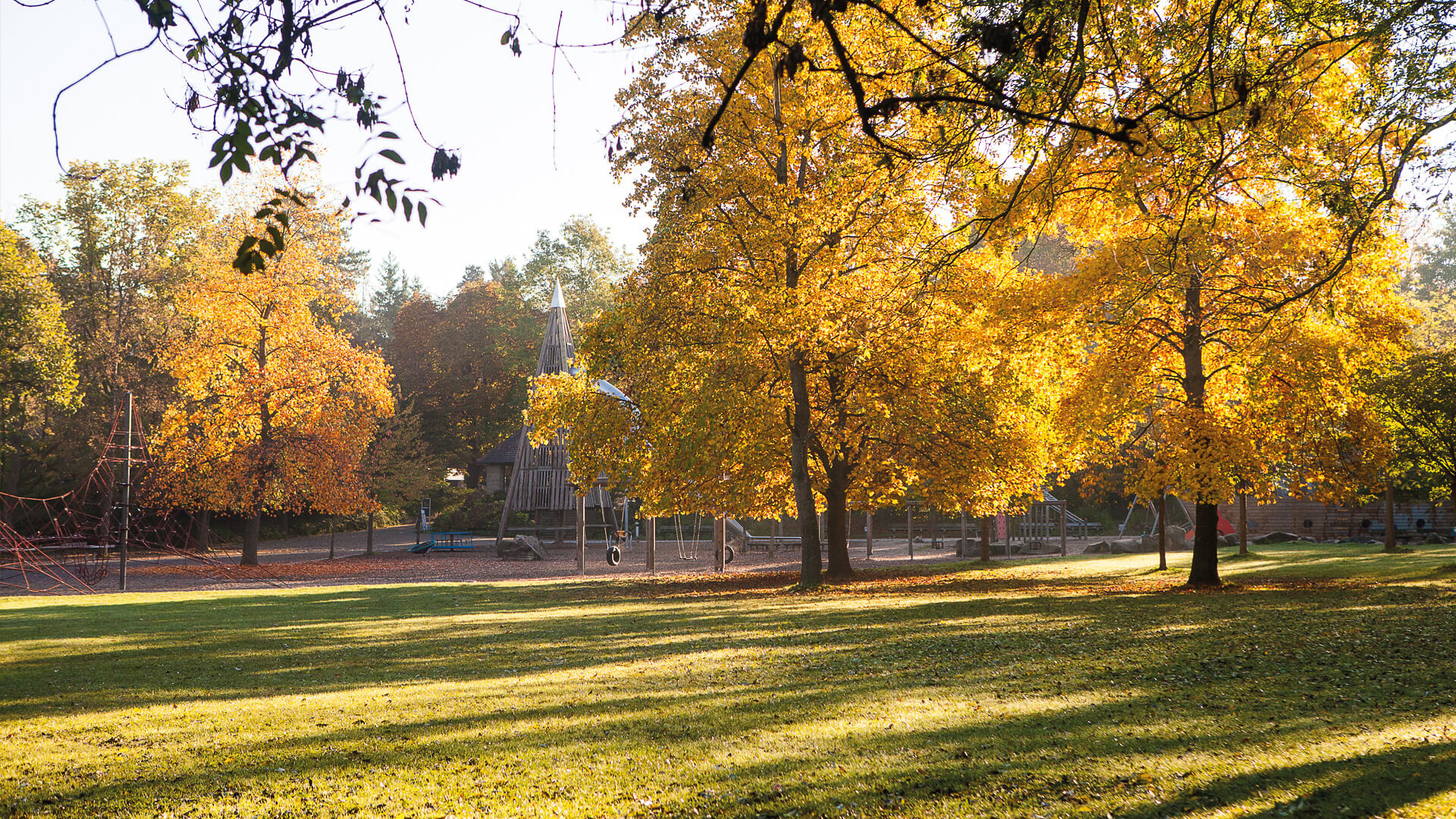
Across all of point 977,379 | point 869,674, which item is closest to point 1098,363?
point 977,379

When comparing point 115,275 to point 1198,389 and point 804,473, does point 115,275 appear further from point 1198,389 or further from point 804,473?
point 1198,389

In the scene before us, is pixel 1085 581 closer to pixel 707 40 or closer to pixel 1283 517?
pixel 707 40

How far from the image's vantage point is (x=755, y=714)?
7.28m

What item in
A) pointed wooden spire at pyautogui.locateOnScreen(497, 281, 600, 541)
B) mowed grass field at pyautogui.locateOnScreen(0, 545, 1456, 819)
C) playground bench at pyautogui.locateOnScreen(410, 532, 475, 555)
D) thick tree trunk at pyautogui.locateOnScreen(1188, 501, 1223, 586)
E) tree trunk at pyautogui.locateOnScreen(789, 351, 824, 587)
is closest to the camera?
mowed grass field at pyautogui.locateOnScreen(0, 545, 1456, 819)

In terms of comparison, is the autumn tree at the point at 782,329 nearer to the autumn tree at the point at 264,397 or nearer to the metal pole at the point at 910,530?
the metal pole at the point at 910,530

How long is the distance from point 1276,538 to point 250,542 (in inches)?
1324

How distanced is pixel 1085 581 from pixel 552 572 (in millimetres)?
13737

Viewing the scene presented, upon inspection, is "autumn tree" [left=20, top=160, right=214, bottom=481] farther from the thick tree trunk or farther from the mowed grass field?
→ the thick tree trunk

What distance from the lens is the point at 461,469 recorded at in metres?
60.4

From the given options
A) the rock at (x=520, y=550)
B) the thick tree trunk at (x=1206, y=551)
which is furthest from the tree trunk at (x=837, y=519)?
the rock at (x=520, y=550)

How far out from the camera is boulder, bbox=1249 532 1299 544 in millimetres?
34350

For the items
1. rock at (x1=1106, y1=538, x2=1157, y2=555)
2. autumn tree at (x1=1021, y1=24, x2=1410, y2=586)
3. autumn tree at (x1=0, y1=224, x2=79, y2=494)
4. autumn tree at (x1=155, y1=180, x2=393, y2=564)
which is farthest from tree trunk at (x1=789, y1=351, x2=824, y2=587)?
autumn tree at (x1=0, y1=224, x2=79, y2=494)

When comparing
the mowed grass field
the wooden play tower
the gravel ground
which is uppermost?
the wooden play tower

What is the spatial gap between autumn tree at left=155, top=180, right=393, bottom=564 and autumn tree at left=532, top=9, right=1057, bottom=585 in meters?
12.3
